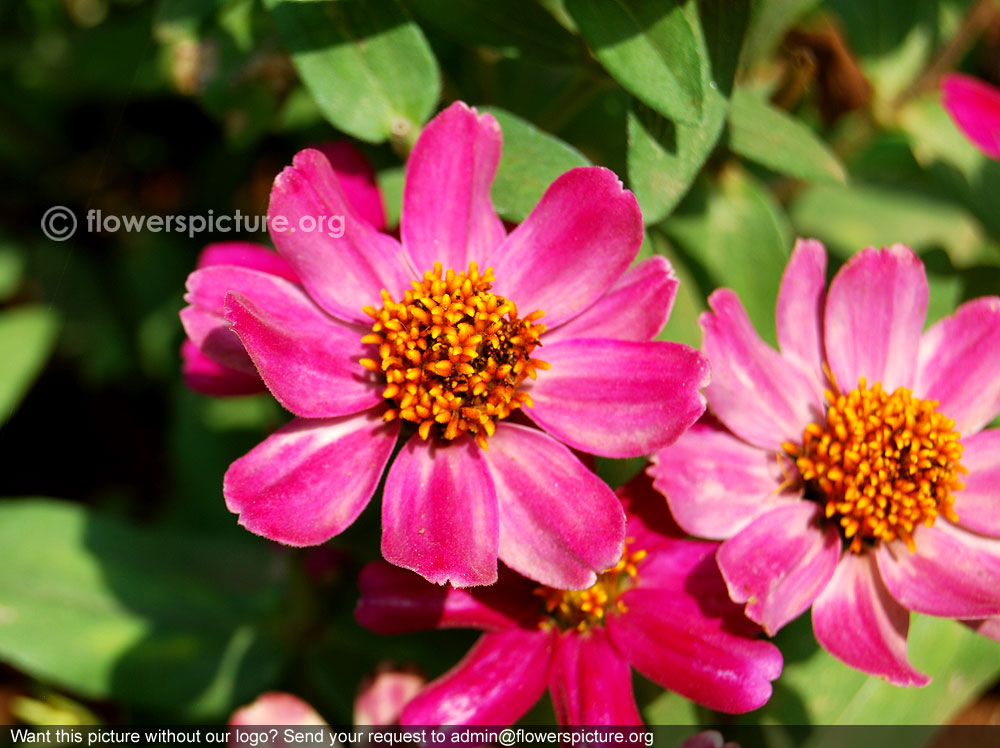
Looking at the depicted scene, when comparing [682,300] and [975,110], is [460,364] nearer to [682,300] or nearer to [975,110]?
[682,300]

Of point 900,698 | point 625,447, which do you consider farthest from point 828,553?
point 900,698

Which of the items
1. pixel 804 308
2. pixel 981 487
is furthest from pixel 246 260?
pixel 981 487

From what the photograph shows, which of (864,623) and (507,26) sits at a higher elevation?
(507,26)

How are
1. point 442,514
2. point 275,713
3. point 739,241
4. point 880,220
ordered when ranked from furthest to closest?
point 880,220 < point 739,241 < point 275,713 < point 442,514

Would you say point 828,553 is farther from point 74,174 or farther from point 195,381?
point 74,174

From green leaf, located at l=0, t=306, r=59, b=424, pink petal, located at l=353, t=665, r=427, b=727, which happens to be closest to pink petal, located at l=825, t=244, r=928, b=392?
pink petal, located at l=353, t=665, r=427, b=727

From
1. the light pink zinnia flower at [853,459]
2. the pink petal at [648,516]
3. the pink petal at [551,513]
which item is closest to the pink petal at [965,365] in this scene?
the light pink zinnia flower at [853,459]

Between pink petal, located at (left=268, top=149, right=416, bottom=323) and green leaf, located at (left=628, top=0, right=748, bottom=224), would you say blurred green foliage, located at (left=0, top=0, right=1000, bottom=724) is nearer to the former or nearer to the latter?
green leaf, located at (left=628, top=0, right=748, bottom=224)
